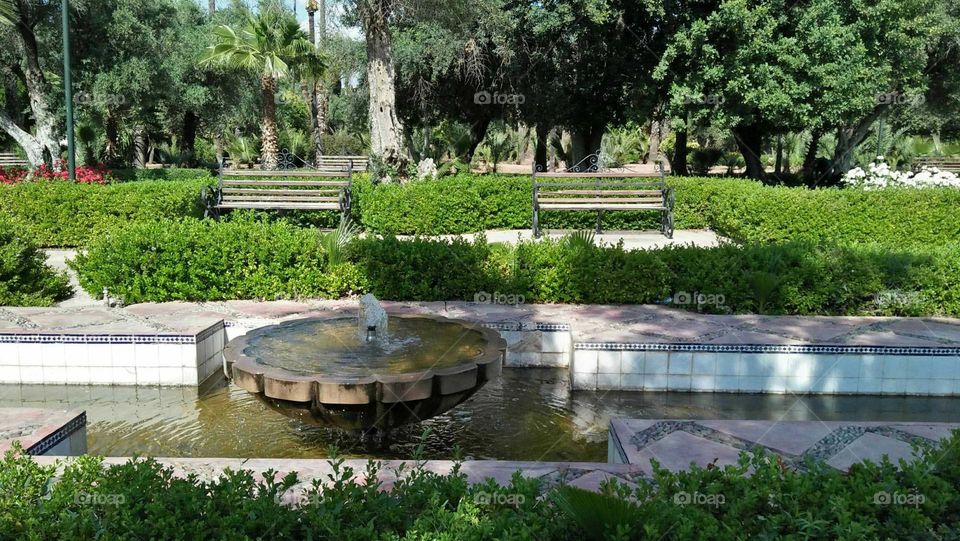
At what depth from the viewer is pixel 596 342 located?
6.26 metres

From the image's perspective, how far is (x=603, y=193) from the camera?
1293cm

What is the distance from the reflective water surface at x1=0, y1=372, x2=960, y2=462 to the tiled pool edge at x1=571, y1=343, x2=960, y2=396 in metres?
0.09

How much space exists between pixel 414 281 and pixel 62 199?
21.1 feet

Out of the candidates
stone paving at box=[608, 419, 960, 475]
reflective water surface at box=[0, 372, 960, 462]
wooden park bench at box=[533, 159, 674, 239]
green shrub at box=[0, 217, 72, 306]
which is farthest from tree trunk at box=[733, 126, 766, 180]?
green shrub at box=[0, 217, 72, 306]

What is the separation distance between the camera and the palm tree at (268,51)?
726 inches

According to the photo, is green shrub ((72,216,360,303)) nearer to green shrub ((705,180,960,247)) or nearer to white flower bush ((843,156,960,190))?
green shrub ((705,180,960,247))

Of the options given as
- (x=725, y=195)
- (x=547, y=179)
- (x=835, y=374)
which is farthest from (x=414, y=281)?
(x=725, y=195)

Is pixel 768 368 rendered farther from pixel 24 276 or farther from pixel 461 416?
pixel 24 276

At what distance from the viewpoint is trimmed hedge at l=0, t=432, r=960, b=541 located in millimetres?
2768

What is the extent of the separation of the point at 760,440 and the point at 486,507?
206 cm

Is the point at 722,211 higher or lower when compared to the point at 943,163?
lower

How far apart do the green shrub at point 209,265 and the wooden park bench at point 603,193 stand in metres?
5.40

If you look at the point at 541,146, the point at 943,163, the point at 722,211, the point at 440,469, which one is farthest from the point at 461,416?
the point at 943,163

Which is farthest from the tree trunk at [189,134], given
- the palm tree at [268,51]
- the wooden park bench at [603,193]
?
the wooden park bench at [603,193]
